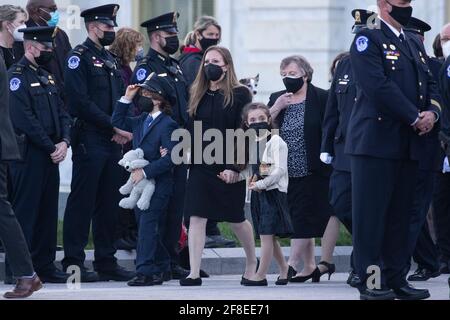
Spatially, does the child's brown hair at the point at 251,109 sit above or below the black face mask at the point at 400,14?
below

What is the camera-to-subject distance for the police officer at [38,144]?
1238 cm

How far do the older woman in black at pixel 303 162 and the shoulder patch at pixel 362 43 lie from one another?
238 centimetres

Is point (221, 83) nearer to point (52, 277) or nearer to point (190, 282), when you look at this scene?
point (190, 282)

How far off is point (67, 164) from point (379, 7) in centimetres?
873

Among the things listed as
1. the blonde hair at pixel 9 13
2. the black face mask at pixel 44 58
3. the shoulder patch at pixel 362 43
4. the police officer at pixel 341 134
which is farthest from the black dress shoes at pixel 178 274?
the shoulder patch at pixel 362 43

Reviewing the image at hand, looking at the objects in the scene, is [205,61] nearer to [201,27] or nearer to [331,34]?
[201,27]

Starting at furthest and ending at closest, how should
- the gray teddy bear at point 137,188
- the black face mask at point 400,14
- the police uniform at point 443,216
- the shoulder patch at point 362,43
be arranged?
the police uniform at point 443,216
the gray teddy bear at point 137,188
the black face mask at point 400,14
the shoulder patch at point 362,43

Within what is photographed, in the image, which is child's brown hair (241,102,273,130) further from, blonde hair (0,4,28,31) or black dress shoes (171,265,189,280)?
blonde hair (0,4,28,31)

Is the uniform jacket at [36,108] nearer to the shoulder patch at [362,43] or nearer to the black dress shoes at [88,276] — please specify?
the black dress shoes at [88,276]

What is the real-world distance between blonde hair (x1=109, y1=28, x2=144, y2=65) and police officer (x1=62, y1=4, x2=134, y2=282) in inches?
27.0

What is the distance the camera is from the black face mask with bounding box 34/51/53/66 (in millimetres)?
12562
